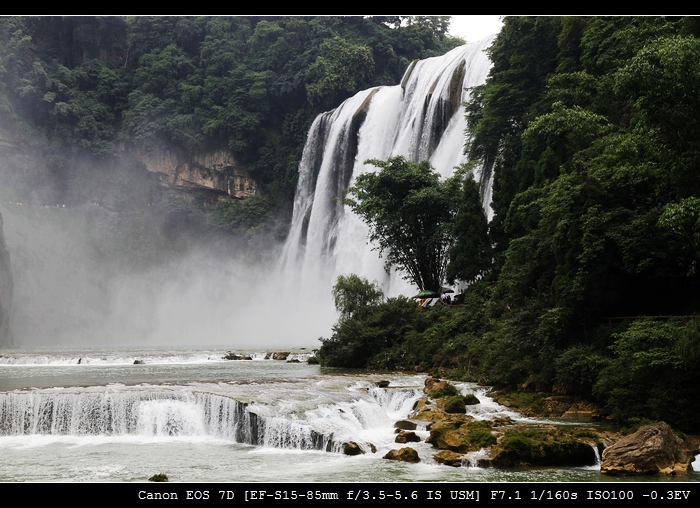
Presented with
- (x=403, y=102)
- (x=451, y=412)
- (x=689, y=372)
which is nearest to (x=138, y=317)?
(x=403, y=102)

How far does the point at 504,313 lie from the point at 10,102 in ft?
176

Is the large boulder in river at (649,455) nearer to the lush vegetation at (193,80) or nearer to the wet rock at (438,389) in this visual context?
the wet rock at (438,389)

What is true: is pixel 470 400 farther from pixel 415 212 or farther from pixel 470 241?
pixel 415 212

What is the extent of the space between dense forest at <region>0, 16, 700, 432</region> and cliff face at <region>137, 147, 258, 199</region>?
39.5 inches

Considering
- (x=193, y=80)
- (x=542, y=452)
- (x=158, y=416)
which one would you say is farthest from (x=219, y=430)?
(x=193, y=80)

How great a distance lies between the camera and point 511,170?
3152 cm

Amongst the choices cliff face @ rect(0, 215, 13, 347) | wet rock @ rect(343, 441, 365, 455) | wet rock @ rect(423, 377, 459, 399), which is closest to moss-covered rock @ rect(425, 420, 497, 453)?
wet rock @ rect(343, 441, 365, 455)

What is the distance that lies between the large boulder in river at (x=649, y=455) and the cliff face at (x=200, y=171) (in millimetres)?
59436

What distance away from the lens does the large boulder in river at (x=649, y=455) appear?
13766 mm

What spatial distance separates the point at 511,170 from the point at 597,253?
1235cm

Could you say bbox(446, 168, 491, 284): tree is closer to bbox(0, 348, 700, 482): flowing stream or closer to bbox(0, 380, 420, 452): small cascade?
bbox(0, 348, 700, 482): flowing stream

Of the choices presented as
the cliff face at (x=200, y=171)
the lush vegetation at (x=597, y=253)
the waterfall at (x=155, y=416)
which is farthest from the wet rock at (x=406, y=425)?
the cliff face at (x=200, y=171)
